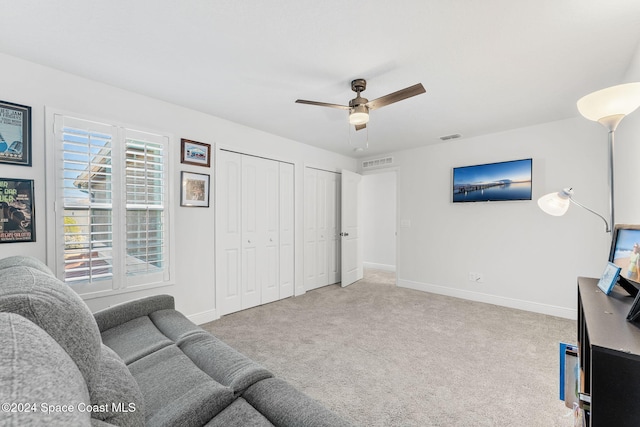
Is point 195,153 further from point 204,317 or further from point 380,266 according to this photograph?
point 380,266

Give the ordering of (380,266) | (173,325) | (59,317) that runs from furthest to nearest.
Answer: (380,266) < (173,325) < (59,317)

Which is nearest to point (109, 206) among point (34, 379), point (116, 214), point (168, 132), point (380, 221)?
point (116, 214)

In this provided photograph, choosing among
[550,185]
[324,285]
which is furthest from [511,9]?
[324,285]

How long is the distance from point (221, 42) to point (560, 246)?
14.1 feet

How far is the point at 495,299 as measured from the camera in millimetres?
3916

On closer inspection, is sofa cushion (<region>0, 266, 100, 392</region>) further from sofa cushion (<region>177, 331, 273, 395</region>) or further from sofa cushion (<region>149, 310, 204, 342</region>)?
sofa cushion (<region>149, 310, 204, 342</region>)

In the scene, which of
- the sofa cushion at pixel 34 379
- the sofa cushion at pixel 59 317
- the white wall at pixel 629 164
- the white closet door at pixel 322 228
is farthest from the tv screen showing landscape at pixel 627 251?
the white closet door at pixel 322 228

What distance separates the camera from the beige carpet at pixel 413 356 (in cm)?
181

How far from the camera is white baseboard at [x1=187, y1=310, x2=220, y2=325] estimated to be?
10.3 ft

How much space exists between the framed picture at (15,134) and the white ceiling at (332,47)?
42cm

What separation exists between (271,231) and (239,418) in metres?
3.16

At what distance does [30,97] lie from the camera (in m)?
2.20

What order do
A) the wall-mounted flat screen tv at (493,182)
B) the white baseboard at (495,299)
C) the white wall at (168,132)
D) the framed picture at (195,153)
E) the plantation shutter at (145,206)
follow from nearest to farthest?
the white wall at (168,132)
the plantation shutter at (145,206)
the framed picture at (195,153)
the white baseboard at (495,299)
the wall-mounted flat screen tv at (493,182)

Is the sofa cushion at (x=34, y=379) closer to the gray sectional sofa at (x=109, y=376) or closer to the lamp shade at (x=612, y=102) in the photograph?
the gray sectional sofa at (x=109, y=376)
